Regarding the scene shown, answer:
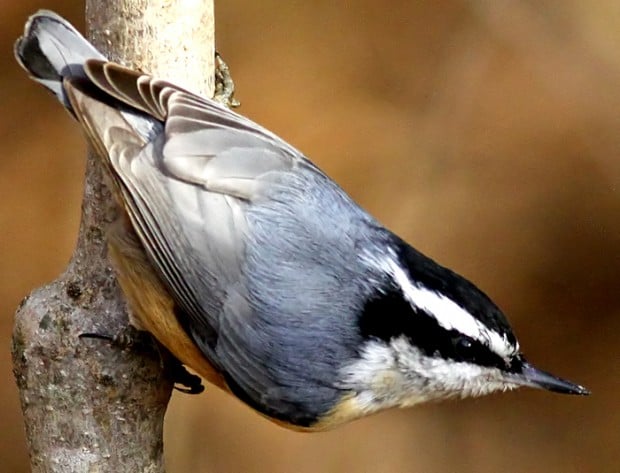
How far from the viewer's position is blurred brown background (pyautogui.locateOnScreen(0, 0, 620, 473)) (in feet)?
9.09

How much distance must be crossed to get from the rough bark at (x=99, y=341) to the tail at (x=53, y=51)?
0.06 m

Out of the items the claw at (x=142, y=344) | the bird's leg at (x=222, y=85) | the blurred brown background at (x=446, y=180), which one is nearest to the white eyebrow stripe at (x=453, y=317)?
the claw at (x=142, y=344)

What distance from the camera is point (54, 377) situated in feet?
5.61

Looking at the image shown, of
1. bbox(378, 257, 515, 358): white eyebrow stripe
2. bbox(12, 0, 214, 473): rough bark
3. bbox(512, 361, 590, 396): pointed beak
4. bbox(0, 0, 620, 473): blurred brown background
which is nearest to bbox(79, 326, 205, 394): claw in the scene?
bbox(12, 0, 214, 473): rough bark

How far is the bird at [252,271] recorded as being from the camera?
1614 millimetres

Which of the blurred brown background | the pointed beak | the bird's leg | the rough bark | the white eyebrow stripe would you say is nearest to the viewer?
the white eyebrow stripe

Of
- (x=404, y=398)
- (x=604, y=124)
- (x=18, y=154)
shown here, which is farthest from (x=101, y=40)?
(x=604, y=124)

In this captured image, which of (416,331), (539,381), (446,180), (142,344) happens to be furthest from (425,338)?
(446,180)

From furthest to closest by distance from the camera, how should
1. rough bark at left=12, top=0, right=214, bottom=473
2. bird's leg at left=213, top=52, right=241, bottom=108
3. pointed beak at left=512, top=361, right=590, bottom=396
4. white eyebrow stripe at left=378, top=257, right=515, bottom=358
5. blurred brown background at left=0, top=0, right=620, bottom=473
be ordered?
blurred brown background at left=0, top=0, right=620, bottom=473 → bird's leg at left=213, top=52, right=241, bottom=108 → rough bark at left=12, top=0, right=214, bottom=473 → pointed beak at left=512, top=361, right=590, bottom=396 → white eyebrow stripe at left=378, top=257, right=515, bottom=358

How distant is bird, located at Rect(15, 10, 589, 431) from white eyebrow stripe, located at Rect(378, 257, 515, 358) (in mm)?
31

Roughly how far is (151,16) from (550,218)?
4.94 ft

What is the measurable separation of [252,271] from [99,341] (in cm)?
31

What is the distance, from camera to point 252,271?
1628mm

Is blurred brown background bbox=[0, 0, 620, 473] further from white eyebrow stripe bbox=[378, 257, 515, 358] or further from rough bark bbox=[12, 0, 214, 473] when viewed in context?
white eyebrow stripe bbox=[378, 257, 515, 358]
